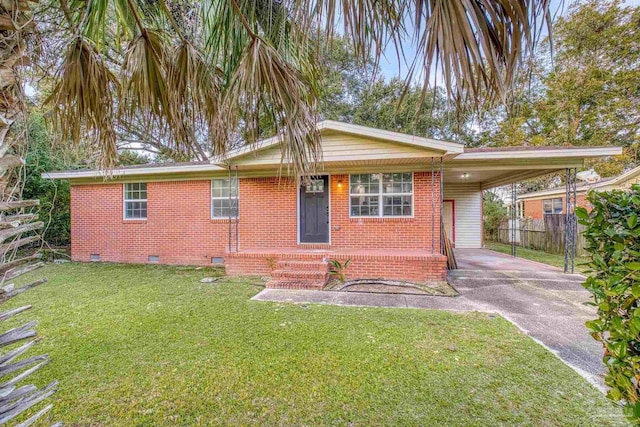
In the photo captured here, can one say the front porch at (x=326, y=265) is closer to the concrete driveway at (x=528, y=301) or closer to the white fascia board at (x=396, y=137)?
the concrete driveway at (x=528, y=301)

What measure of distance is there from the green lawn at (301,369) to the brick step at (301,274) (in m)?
1.57

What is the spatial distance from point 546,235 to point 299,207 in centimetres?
1074

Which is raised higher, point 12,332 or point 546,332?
point 12,332

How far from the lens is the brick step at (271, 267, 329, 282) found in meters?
6.40

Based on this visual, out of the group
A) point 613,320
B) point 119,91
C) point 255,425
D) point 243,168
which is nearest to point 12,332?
point 255,425

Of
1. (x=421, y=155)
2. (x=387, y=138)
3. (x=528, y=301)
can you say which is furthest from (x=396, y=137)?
(x=528, y=301)

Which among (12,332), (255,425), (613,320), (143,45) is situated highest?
(143,45)

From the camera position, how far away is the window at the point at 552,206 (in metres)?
15.1

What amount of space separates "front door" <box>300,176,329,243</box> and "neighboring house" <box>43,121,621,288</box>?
0.03 m

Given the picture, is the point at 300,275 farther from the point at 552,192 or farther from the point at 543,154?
the point at 552,192

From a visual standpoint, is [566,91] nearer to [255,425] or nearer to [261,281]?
[261,281]

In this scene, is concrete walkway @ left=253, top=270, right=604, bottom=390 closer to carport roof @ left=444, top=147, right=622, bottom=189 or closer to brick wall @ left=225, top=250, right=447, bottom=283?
brick wall @ left=225, top=250, right=447, bottom=283

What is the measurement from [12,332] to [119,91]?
2266 millimetres

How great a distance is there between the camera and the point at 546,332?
151 inches
